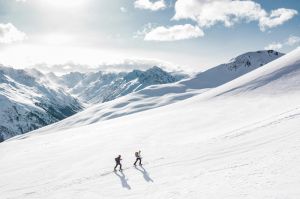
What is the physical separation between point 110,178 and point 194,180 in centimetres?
857

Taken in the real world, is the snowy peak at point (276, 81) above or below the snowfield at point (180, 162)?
above

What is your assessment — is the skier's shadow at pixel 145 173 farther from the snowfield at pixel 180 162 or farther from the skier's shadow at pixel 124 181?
the skier's shadow at pixel 124 181

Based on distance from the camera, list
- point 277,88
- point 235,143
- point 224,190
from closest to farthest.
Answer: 1. point 224,190
2. point 235,143
3. point 277,88

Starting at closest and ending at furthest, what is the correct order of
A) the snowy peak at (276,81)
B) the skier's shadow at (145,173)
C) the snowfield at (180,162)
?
1. the snowfield at (180,162)
2. the skier's shadow at (145,173)
3. the snowy peak at (276,81)

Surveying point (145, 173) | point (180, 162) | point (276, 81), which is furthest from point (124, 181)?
point (276, 81)

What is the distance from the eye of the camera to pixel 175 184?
24.8 meters

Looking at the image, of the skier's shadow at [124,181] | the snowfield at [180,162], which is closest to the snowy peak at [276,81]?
the snowfield at [180,162]

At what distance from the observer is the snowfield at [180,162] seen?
74.0 feet

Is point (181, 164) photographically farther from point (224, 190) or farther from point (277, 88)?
point (277, 88)

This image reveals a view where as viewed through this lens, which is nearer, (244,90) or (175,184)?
(175,184)

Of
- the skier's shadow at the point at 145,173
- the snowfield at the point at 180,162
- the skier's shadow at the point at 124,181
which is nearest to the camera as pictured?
the snowfield at the point at 180,162

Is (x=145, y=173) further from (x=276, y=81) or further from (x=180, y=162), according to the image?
(x=276, y=81)

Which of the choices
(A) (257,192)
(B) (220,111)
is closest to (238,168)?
(A) (257,192)

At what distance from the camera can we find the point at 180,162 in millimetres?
30609
